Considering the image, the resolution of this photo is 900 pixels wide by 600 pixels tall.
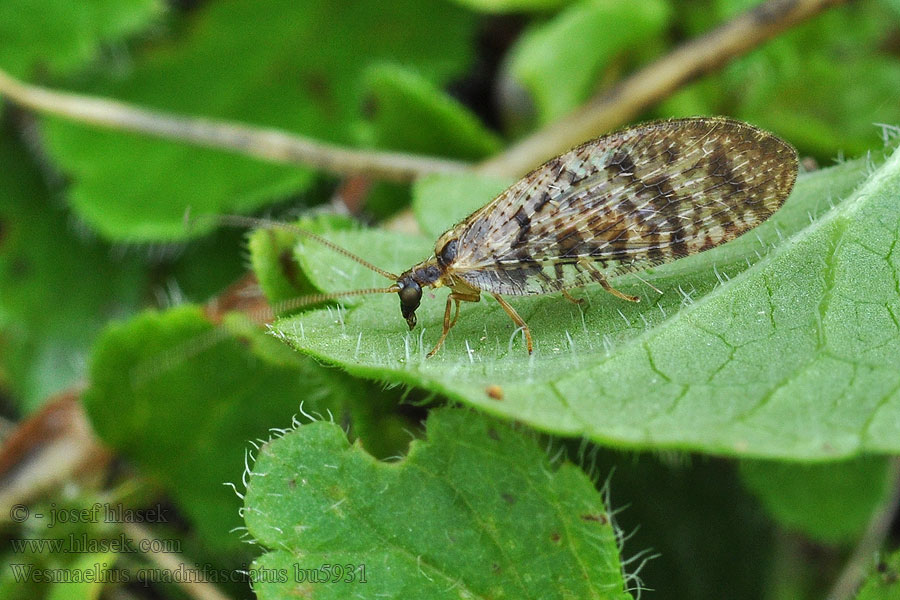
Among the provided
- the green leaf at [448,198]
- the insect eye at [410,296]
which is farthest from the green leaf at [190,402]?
the green leaf at [448,198]

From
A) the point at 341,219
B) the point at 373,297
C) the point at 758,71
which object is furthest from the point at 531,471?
the point at 758,71

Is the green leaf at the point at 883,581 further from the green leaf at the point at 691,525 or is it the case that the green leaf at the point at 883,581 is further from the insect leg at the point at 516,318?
the insect leg at the point at 516,318

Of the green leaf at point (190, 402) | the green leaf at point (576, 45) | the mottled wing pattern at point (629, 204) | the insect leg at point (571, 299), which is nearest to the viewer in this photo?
the mottled wing pattern at point (629, 204)

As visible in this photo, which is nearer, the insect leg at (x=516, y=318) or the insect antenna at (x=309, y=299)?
the insect leg at (x=516, y=318)

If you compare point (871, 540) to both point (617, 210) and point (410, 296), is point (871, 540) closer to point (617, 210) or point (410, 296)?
point (617, 210)

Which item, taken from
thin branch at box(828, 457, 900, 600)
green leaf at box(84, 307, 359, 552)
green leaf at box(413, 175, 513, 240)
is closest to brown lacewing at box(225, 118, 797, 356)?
green leaf at box(413, 175, 513, 240)

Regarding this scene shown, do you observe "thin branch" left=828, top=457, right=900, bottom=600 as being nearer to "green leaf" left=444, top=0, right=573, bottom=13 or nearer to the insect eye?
the insect eye

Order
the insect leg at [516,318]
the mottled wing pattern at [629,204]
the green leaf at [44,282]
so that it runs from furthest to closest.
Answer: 1. the green leaf at [44,282]
2. the mottled wing pattern at [629,204]
3. the insect leg at [516,318]
